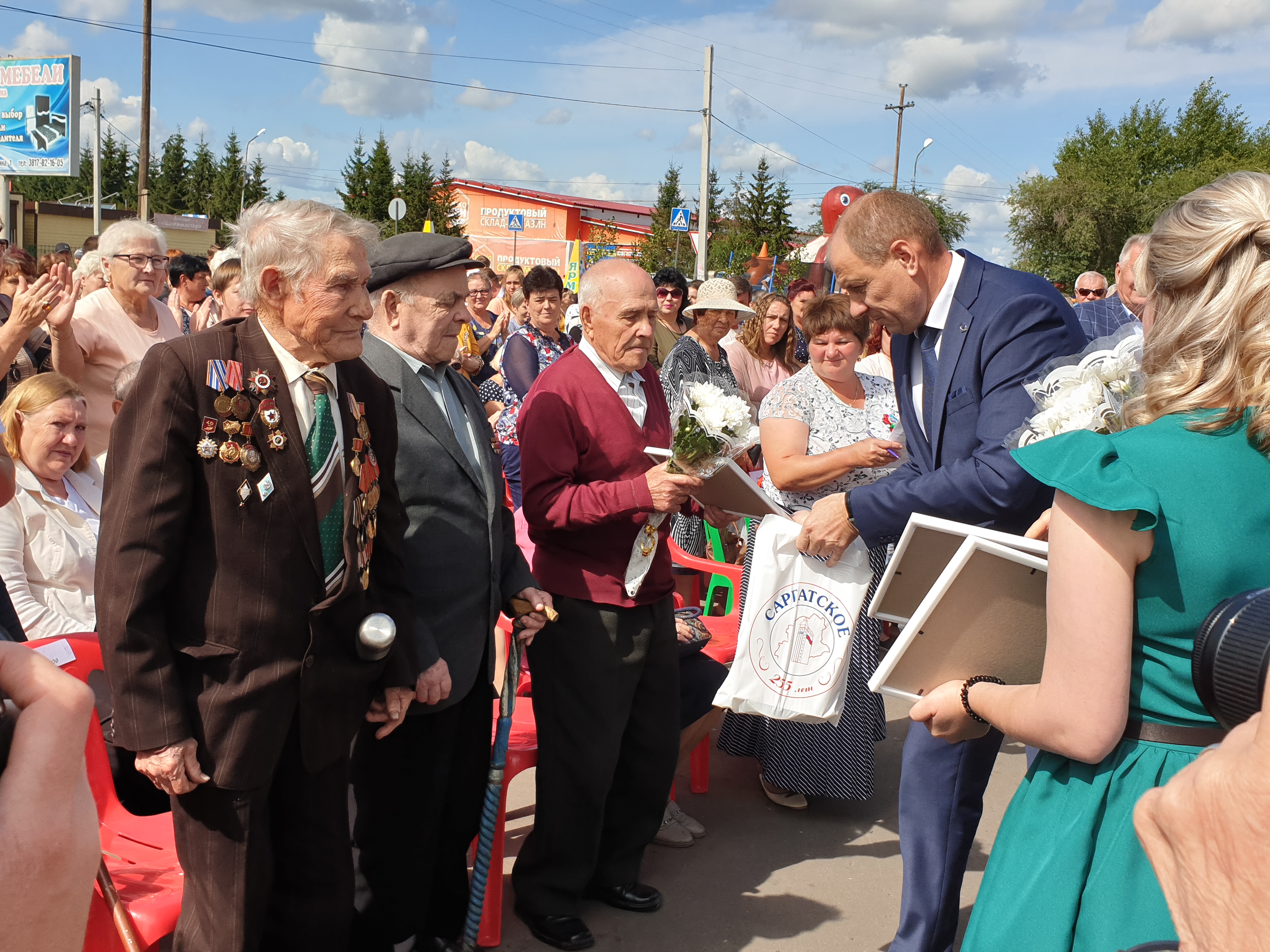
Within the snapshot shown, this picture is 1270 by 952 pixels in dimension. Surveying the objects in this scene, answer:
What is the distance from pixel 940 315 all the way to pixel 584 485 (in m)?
1.14

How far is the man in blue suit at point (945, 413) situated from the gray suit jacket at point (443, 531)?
1.05 m

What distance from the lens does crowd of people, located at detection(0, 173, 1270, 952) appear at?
56.4 inches

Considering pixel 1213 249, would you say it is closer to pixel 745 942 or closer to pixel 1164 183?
pixel 745 942

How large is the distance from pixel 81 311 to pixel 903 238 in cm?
401

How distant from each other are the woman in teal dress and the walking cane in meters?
1.57

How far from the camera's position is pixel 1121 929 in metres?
1.48

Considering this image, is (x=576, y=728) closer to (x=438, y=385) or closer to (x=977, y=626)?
(x=438, y=385)

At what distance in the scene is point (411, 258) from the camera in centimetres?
284

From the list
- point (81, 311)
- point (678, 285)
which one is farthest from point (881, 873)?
point (678, 285)

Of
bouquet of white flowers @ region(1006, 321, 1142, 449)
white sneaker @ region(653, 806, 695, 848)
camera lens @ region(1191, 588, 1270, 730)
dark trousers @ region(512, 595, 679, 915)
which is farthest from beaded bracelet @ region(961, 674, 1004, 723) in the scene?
white sneaker @ region(653, 806, 695, 848)

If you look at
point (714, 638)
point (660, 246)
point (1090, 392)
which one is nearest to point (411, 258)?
point (1090, 392)

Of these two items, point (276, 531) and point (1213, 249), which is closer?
point (1213, 249)

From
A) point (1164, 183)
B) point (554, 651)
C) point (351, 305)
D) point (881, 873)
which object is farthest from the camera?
point (1164, 183)

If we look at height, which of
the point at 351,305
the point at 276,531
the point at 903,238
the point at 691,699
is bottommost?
the point at 691,699
